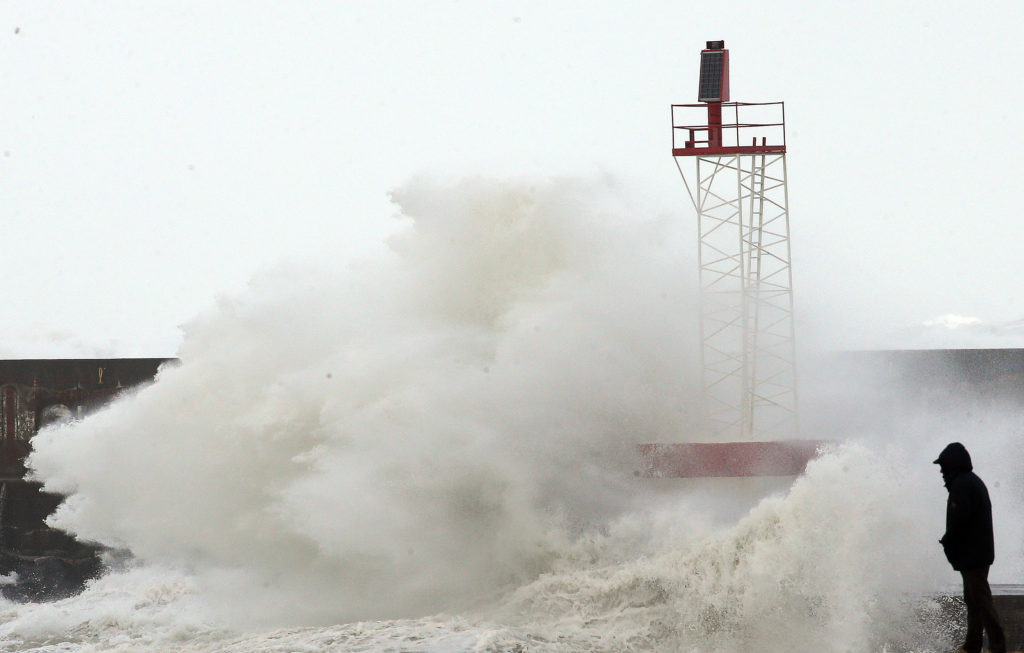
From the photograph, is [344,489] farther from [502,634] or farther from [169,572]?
[169,572]

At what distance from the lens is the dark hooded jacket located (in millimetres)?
7066

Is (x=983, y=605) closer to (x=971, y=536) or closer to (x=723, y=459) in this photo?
(x=971, y=536)

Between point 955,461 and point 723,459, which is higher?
point 955,461

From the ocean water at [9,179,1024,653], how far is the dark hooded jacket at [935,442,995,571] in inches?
79.7

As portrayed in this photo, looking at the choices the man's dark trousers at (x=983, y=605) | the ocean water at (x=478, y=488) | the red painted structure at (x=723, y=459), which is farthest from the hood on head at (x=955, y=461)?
the red painted structure at (x=723, y=459)

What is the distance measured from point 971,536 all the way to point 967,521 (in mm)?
110

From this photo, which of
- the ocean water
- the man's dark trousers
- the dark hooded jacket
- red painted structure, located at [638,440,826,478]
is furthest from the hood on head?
red painted structure, located at [638,440,826,478]

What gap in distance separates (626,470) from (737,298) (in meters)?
3.89

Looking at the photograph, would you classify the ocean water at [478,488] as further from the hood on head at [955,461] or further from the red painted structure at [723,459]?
the hood on head at [955,461]

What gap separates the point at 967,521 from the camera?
278 inches

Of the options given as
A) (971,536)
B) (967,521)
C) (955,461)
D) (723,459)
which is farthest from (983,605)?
(723,459)

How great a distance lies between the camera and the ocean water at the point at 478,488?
30.8 feet

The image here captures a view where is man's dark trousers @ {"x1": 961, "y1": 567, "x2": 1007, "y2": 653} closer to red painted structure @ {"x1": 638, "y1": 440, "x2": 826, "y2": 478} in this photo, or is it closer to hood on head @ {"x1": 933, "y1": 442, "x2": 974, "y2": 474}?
hood on head @ {"x1": 933, "y1": 442, "x2": 974, "y2": 474}

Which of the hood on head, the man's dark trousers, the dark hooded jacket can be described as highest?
the hood on head
